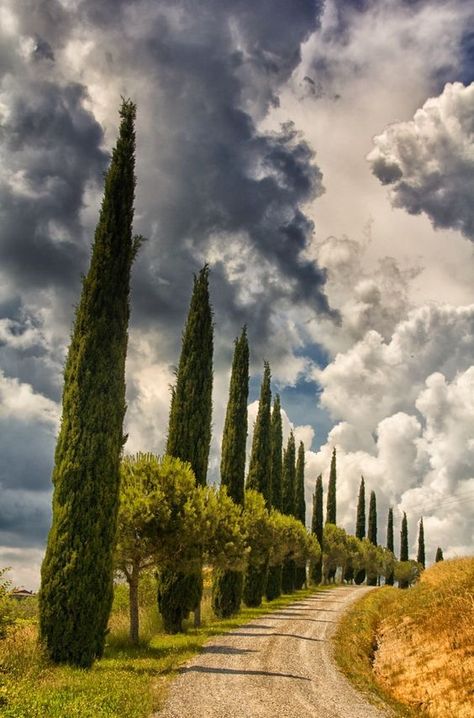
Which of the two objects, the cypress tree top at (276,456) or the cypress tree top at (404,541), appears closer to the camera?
the cypress tree top at (276,456)

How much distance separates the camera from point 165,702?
12.2 m

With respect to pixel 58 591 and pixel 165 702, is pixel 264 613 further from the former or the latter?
pixel 165 702

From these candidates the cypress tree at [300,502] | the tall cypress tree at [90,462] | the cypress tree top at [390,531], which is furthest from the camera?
the cypress tree top at [390,531]

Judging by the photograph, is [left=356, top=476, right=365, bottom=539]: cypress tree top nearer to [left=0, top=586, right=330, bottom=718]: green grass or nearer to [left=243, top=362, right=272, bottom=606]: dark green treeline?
[left=243, top=362, right=272, bottom=606]: dark green treeline

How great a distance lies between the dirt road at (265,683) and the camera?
39.8ft

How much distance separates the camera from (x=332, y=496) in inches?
3317

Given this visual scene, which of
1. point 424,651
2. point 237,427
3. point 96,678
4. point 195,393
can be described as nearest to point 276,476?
point 237,427

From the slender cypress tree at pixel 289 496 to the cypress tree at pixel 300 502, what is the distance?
1.29 metres

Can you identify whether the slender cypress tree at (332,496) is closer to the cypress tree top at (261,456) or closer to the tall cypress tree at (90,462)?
the cypress tree top at (261,456)

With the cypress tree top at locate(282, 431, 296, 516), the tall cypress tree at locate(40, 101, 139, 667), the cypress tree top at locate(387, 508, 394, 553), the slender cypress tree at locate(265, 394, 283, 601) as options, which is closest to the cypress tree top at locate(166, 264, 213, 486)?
the tall cypress tree at locate(40, 101, 139, 667)

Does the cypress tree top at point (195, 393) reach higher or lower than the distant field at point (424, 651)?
higher

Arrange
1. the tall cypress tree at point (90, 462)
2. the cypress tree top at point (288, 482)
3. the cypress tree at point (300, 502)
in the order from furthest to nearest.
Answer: the cypress tree at point (300, 502)
the cypress tree top at point (288, 482)
the tall cypress tree at point (90, 462)

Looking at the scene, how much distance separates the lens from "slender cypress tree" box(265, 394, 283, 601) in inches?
1821

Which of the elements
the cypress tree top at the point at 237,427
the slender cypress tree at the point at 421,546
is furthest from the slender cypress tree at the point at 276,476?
the slender cypress tree at the point at 421,546
